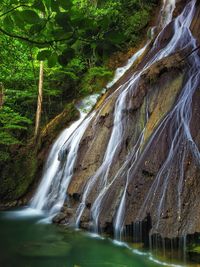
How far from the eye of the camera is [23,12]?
1379mm

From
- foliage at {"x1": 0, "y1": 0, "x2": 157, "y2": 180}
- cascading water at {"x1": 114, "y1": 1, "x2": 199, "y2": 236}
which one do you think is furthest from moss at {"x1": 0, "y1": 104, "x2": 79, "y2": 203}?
cascading water at {"x1": 114, "y1": 1, "x2": 199, "y2": 236}

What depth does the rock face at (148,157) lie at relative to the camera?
6199 mm

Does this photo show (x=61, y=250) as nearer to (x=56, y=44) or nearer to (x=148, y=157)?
(x=148, y=157)

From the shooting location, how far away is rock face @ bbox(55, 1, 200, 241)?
6199 millimetres

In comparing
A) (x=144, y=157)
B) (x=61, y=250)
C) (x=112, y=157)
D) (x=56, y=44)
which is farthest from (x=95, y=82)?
(x=56, y=44)

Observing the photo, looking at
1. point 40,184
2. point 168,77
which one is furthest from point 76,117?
point 168,77

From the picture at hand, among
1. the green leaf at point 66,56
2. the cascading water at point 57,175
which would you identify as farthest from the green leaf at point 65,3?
the cascading water at point 57,175

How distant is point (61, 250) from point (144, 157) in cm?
239

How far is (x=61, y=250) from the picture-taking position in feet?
21.1

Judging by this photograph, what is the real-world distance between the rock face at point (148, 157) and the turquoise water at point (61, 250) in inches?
19.2

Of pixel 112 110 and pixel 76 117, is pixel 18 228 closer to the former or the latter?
pixel 112 110

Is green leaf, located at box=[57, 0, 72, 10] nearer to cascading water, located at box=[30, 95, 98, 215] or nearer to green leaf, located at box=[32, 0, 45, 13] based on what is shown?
green leaf, located at box=[32, 0, 45, 13]

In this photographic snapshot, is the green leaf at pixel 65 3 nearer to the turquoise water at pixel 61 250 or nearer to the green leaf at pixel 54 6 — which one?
the green leaf at pixel 54 6

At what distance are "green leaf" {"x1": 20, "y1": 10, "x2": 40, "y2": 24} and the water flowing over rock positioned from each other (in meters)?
4.91
